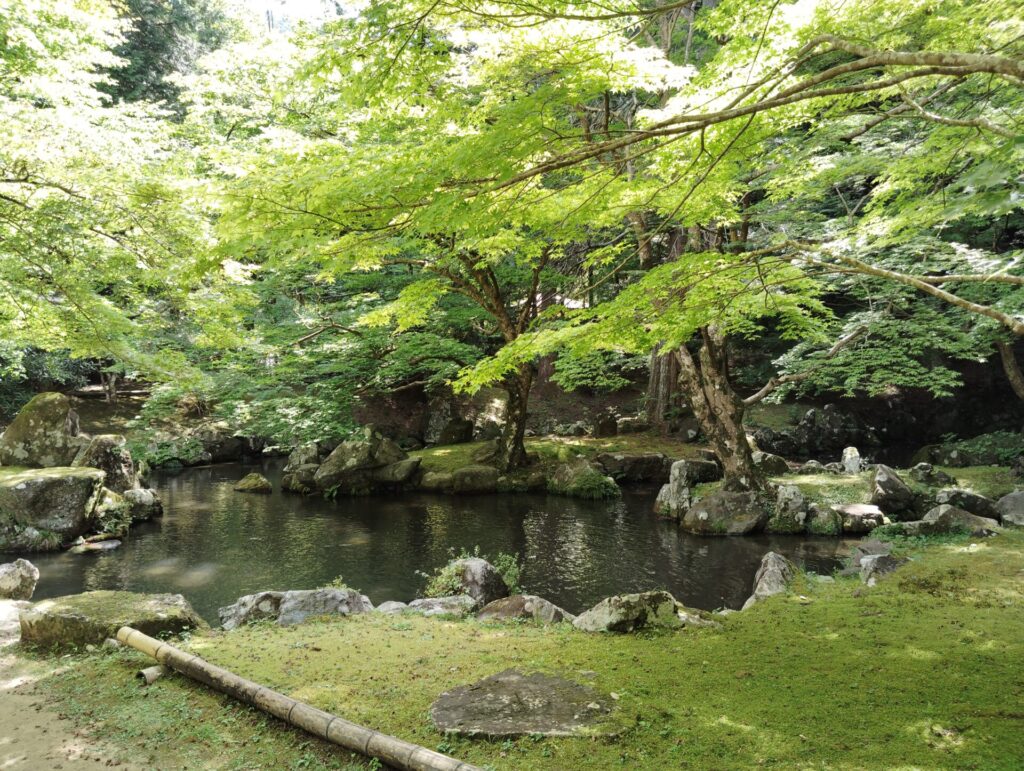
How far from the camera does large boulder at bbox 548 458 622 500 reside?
1688 cm

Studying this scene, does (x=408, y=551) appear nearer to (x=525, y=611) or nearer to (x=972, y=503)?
(x=525, y=611)

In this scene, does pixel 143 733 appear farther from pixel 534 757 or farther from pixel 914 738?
pixel 914 738

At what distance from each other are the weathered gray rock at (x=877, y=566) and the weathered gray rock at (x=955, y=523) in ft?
6.93

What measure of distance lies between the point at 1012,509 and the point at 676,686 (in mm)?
9508

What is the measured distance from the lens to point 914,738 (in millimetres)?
3600

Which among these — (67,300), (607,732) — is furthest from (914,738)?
(67,300)

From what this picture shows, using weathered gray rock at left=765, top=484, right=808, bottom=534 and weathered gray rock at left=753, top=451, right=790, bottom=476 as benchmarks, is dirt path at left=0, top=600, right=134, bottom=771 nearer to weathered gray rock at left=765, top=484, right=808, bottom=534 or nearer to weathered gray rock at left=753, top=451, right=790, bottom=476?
weathered gray rock at left=765, top=484, right=808, bottom=534

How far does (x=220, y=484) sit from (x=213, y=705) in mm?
16754

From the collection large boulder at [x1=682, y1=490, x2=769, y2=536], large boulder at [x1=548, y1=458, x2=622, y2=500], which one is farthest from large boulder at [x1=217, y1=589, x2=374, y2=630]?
large boulder at [x1=548, y1=458, x2=622, y2=500]

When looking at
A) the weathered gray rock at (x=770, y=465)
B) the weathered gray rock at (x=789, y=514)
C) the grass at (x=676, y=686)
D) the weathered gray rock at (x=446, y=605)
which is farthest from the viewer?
the weathered gray rock at (x=770, y=465)

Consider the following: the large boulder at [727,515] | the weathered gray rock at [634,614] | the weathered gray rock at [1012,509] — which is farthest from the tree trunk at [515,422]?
the weathered gray rock at [634,614]

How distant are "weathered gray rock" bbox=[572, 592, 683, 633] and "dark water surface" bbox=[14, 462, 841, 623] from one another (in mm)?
2836

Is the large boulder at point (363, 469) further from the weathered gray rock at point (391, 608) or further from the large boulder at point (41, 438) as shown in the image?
the weathered gray rock at point (391, 608)

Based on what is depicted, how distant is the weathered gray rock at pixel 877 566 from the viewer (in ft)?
26.0
